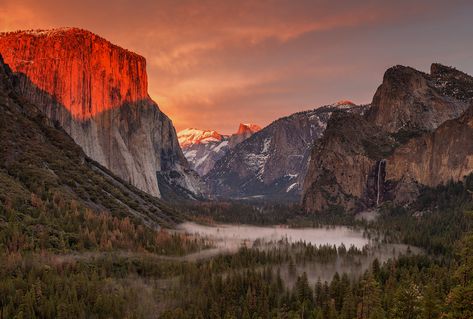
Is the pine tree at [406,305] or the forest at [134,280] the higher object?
the pine tree at [406,305]

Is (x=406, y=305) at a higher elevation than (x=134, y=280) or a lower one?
higher

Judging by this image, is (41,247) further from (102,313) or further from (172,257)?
Result: (172,257)

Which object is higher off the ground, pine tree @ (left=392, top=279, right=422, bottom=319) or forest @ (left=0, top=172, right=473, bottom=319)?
pine tree @ (left=392, top=279, right=422, bottom=319)

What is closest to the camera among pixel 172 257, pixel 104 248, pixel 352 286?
pixel 352 286

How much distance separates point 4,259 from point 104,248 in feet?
134

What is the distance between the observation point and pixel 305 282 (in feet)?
556

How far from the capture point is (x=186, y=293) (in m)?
162

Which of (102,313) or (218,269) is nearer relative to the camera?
(102,313)

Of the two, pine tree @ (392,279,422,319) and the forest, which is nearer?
pine tree @ (392,279,422,319)

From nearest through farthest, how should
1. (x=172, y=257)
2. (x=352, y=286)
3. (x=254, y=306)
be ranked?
(x=254, y=306) < (x=352, y=286) < (x=172, y=257)

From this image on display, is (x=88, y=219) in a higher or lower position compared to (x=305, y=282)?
higher

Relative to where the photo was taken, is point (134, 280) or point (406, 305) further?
point (134, 280)

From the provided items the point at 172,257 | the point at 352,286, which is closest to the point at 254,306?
the point at 352,286

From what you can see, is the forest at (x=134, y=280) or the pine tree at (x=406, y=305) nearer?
the pine tree at (x=406, y=305)
